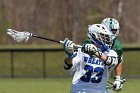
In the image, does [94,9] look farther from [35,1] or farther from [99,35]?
[99,35]

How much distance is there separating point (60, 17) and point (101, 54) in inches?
1401

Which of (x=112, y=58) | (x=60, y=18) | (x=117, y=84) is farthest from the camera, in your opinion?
(x=60, y=18)

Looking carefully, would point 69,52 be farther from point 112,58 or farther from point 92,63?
point 112,58

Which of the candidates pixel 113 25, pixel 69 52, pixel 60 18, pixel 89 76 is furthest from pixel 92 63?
pixel 60 18

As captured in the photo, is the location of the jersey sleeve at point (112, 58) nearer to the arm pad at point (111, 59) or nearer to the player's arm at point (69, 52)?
the arm pad at point (111, 59)

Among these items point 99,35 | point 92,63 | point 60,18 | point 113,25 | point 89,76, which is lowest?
point 89,76

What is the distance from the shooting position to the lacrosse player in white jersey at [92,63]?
7.89 meters

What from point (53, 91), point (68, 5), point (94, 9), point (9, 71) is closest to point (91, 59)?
point (53, 91)

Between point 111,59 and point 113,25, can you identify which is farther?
point 113,25

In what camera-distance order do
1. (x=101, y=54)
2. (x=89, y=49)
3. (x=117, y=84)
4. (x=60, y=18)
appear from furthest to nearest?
(x=60, y=18) < (x=117, y=84) < (x=101, y=54) < (x=89, y=49)

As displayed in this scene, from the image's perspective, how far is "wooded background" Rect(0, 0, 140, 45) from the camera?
41500 mm

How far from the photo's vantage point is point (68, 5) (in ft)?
140

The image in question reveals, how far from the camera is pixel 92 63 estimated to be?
26.1 feet

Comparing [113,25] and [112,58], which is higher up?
[113,25]
